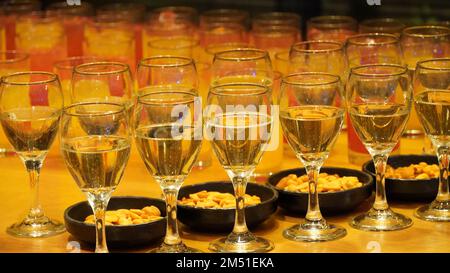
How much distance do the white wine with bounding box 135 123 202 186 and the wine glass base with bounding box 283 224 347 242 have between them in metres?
0.27

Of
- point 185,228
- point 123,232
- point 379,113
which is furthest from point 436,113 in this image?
point 123,232

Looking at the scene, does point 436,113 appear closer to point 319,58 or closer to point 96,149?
point 319,58

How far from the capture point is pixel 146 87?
2.24 m

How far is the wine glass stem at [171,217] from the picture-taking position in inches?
71.4

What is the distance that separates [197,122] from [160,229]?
230 millimetres

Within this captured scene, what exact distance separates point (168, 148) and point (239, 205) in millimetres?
180

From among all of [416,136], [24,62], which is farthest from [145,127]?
[416,136]

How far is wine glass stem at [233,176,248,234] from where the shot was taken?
1.85 meters

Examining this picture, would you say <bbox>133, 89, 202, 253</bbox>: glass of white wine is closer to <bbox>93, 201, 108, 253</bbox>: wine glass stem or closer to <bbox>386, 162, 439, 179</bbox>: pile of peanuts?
<bbox>93, 201, 108, 253</bbox>: wine glass stem

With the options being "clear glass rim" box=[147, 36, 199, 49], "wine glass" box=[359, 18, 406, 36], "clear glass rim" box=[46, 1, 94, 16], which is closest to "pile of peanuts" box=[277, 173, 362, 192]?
"clear glass rim" box=[147, 36, 199, 49]

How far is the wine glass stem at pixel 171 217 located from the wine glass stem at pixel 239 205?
10cm

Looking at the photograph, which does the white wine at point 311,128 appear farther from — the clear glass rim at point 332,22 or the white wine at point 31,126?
the clear glass rim at point 332,22

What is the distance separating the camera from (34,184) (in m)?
2.10

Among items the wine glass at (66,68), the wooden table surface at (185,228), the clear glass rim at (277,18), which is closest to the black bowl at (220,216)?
the wooden table surface at (185,228)
